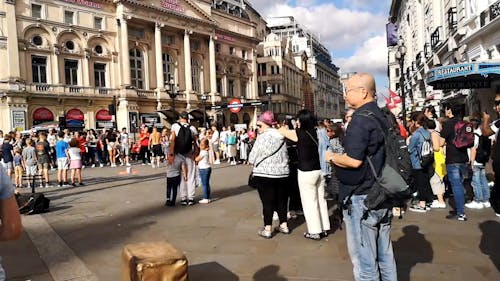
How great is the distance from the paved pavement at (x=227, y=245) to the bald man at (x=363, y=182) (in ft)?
3.61

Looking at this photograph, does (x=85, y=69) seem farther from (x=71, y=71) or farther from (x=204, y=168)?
(x=204, y=168)

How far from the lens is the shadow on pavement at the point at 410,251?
4535 millimetres

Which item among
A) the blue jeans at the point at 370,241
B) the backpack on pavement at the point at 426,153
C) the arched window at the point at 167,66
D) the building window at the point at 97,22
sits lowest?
the blue jeans at the point at 370,241

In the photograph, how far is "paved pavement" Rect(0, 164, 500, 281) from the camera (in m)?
4.58

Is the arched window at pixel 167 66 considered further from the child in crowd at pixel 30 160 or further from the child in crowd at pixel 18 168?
the child in crowd at pixel 30 160

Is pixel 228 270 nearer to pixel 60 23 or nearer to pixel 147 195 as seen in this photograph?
pixel 147 195

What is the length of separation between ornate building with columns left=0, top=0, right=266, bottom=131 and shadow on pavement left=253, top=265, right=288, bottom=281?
2336 centimetres

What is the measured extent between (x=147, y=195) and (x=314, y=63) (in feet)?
332

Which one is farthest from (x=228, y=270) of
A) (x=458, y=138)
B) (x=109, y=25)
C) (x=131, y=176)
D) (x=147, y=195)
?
(x=109, y=25)

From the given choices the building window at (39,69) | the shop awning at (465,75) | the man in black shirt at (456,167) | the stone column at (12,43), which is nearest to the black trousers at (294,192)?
the man in black shirt at (456,167)

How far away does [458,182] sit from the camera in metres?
6.64

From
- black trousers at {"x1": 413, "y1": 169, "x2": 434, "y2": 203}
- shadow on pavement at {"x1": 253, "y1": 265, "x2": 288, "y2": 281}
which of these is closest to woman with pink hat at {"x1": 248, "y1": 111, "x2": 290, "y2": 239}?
shadow on pavement at {"x1": 253, "y1": 265, "x2": 288, "y2": 281}

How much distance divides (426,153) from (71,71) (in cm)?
3777

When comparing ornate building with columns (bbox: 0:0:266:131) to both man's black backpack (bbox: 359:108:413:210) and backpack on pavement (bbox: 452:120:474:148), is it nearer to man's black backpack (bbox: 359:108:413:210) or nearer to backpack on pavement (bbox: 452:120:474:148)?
backpack on pavement (bbox: 452:120:474:148)
